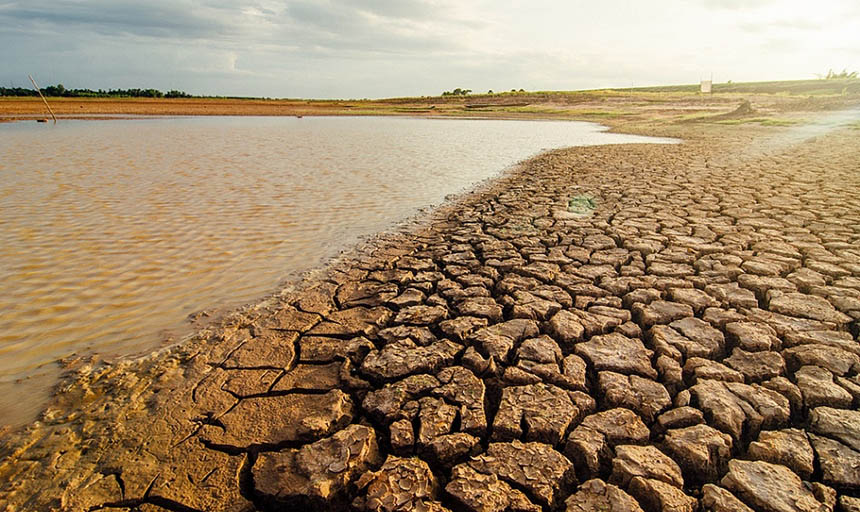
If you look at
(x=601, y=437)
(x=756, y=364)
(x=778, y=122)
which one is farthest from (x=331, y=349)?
(x=778, y=122)

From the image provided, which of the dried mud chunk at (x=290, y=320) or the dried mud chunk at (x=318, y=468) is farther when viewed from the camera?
the dried mud chunk at (x=290, y=320)

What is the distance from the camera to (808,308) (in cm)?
241

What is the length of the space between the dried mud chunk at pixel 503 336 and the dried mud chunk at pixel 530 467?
0.59 meters

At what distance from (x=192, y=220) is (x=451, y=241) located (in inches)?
109

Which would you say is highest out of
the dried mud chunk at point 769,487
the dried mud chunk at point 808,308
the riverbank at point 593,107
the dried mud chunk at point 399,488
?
the riverbank at point 593,107

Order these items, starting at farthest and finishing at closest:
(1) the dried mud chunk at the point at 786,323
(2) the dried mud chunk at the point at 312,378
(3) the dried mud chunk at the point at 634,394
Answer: (1) the dried mud chunk at the point at 786,323, (2) the dried mud chunk at the point at 312,378, (3) the dried mud chunk at the point at 634,394

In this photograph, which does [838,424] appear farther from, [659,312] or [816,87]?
[816,87]

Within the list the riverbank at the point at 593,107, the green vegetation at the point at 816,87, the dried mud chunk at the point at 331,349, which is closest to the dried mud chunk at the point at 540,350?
the dried mud chunk at the point at 331,349

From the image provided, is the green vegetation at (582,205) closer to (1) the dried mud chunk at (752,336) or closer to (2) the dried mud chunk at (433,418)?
(1) the dried mud chunk at (752,336)

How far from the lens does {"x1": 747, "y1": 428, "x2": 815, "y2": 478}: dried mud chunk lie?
1.41 meters

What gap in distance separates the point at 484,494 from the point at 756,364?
1468 millimetres

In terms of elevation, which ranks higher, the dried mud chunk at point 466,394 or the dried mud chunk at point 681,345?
the dried mud chunk at point 681,345

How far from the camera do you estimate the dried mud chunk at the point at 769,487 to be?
1.27 meters

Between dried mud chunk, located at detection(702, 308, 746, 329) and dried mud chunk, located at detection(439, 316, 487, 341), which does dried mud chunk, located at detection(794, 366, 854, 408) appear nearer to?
dried mud chunk, located at detection(702, 308, 746, 329)
